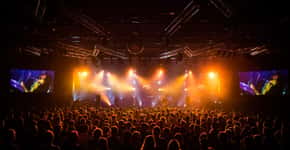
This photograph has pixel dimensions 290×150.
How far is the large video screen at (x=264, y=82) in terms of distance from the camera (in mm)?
Result: 16016

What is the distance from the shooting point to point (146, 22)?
1307 cm

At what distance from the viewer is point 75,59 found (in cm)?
2339

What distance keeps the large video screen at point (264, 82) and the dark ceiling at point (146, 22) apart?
5.92ft

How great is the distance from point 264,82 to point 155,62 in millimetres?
14707

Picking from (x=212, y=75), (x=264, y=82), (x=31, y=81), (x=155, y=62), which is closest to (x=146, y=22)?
(x=264, y=82)

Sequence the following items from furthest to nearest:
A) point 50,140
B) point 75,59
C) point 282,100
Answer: point 75,59
point 282,100
point 50,140

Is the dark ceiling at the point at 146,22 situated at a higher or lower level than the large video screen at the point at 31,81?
higher

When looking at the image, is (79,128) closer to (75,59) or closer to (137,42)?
(137,42)

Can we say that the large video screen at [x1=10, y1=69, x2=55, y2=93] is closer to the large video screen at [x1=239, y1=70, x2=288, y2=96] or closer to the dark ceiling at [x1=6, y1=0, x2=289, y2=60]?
the dark ceiling at [x1=6, y1=0, x2=289, y2=60]

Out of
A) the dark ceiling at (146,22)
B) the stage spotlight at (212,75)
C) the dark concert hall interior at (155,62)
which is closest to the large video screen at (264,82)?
the dark concert hall interior at (155,62)

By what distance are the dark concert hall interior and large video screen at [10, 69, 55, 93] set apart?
0.28 feet

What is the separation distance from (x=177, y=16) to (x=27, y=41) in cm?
981

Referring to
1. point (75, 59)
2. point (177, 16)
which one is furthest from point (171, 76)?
point (177, 16)

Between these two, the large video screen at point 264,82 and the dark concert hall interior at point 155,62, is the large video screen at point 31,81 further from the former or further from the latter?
the large video screen at point 264,82
